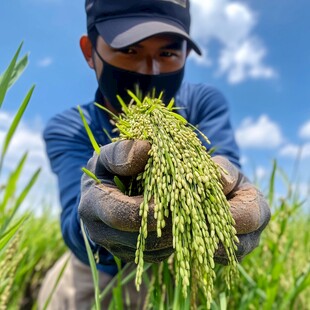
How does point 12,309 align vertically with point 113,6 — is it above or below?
below

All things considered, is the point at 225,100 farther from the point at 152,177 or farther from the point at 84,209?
the point at 152,177

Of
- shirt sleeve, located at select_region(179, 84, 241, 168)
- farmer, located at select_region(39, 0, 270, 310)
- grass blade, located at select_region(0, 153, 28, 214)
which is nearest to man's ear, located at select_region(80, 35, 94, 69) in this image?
farmer, located at select_region(39, 0, 270, 310)

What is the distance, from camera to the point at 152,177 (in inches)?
28.1

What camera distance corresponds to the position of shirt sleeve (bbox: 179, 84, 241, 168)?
1748 millimetres

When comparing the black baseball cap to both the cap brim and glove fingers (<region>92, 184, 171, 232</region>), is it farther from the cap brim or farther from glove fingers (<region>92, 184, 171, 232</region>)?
glove fingers (<region>92, 184, 171, 232</region>)

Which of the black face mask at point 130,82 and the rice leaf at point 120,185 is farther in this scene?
the black face mask at point 130,82

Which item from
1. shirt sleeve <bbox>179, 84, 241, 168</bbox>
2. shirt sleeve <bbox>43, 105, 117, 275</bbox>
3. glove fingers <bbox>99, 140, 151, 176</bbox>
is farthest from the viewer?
shirt sleeve <bbox>179, 84, 241, 168</bbox>

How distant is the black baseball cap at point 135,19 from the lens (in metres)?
1.55

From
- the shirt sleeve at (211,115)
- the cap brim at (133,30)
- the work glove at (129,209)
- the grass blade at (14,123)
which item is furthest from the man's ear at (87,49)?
the work glove at (129,209)

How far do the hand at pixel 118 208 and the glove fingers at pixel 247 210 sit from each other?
0.47 feet

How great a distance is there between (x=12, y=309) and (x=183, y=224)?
6.43ft

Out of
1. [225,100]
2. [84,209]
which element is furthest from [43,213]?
[84,209]

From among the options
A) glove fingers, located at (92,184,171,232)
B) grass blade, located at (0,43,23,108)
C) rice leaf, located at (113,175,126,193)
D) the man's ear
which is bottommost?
glove fingers, located at (92,184,171,232)

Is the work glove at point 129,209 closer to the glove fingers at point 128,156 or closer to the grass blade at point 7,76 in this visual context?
the glove fingers at point 128,156
